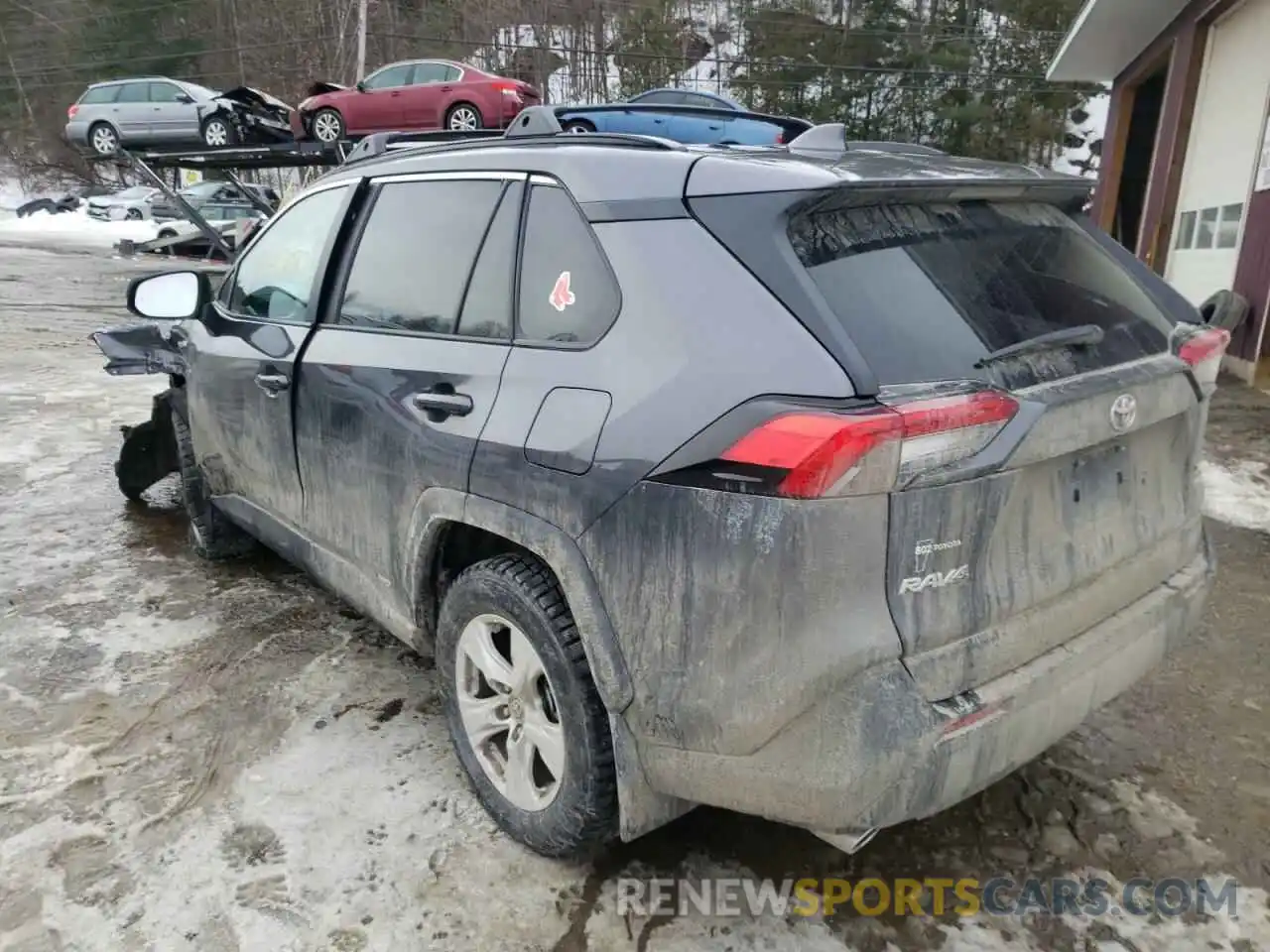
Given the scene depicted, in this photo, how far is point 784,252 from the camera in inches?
74.4

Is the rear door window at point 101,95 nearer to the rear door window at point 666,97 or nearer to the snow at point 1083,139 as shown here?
the rear door window at point 666,97

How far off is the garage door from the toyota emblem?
372 inches

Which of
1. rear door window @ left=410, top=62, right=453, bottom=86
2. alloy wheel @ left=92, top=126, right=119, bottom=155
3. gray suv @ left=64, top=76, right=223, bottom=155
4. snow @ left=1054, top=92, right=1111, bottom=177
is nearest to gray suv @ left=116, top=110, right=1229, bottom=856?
rear door window @ left=410, top=62, right=453, bottom=86

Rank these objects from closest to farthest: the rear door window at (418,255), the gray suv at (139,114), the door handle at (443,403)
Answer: the door handle at (443,403)
the rear door window at (418,255)
the gray suv at (139,114)

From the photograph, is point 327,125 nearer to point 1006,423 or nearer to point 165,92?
point 165,92

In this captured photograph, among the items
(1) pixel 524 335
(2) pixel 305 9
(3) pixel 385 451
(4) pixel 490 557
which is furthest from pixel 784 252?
(2) pixel 305 9

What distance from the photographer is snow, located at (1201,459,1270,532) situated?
512 centimetres

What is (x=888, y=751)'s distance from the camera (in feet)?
5.83

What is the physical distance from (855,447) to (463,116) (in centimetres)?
1413

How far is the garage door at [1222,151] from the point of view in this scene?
9.67m

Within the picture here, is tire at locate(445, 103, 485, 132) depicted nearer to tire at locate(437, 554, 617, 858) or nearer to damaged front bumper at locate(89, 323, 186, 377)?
damaged front bumper at locate(89, 323, 186, 377)

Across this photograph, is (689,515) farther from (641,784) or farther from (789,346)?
(641,784)

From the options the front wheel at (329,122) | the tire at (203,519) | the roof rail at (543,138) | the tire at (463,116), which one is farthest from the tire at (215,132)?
the roof rail at (543,138)

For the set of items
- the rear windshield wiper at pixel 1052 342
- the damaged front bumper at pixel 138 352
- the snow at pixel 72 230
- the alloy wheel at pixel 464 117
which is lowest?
the snow at pixel 72 230
